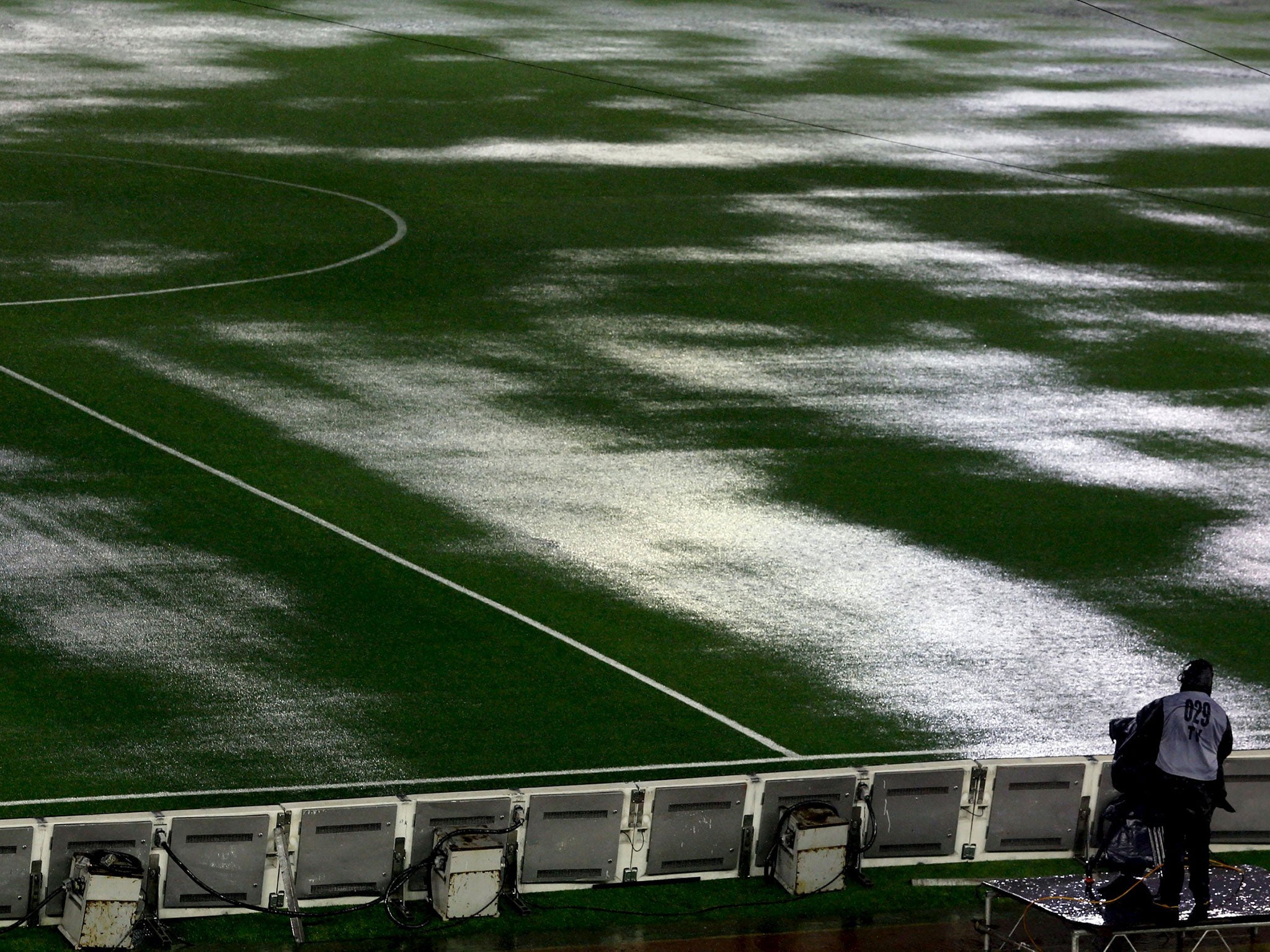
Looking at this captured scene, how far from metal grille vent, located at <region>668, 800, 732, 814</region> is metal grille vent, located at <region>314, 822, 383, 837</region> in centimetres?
224

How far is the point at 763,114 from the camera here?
173 ft

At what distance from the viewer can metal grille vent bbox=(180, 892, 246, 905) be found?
14.3 m

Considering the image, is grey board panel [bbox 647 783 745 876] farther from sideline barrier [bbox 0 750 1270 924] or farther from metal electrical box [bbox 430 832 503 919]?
metal electrical box [bbox 430 832 503 919]

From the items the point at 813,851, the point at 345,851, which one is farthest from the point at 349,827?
the point at 813,851

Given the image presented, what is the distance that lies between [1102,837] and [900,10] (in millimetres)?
60803

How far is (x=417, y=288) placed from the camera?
33.9m

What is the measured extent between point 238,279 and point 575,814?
20780 mm

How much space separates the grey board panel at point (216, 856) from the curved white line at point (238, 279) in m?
19.2

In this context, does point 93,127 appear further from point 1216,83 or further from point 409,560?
point 1216,83

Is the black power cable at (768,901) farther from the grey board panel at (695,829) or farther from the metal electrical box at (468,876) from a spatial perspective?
the metal electrical box at (468,876)

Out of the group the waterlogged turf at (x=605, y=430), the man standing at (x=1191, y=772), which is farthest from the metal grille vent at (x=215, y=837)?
the man standing at (x=1191, y=772)

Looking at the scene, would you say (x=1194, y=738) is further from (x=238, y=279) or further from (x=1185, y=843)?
(x=238, y=279)

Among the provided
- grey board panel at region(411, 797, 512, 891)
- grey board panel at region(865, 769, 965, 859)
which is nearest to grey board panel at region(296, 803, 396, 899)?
grey board panel at region(411, 797, 512, 891)

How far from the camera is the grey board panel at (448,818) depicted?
14695 mm
